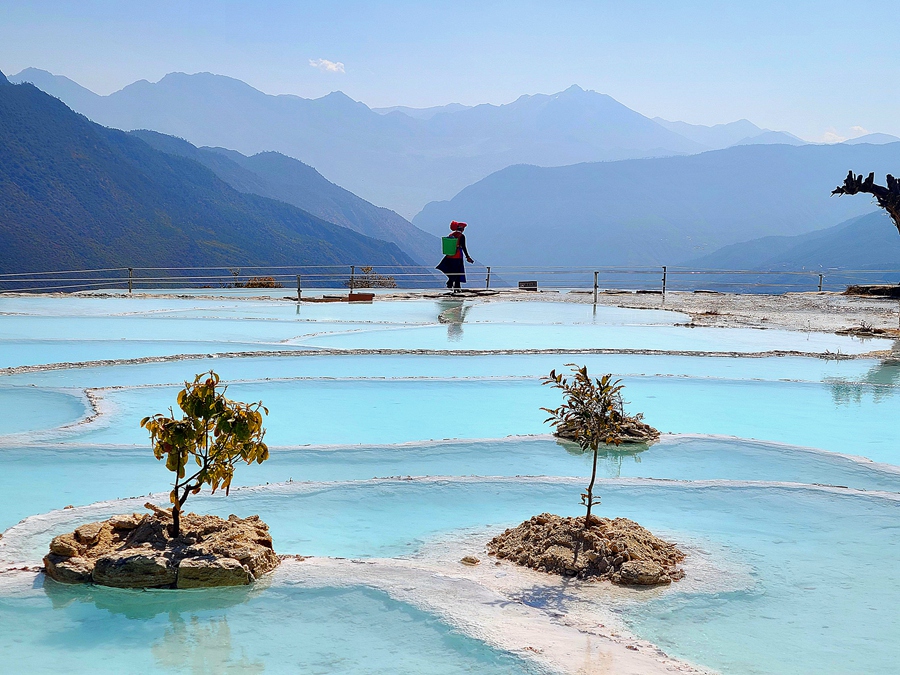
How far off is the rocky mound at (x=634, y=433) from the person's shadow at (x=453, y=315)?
6.85 metres

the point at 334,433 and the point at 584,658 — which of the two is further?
the point at 334,433

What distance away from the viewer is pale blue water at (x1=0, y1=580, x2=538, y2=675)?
11.1ft

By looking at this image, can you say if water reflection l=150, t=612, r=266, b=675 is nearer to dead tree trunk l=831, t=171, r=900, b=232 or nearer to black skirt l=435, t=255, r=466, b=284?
black skirt l=435, t=255, r=466, b=284

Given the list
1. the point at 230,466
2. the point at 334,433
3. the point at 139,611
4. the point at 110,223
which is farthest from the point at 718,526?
the point at 110,223

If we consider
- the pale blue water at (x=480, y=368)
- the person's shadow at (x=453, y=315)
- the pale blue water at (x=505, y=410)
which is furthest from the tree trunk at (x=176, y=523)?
the person's shadow at (x=453, y=315)

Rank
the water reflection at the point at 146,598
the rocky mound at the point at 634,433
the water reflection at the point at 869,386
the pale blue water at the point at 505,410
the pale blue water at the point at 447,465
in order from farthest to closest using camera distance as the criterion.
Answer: the water reflection at the point at 869,386 → the pale blue water at the point at 505,410 → the rocky mound at the point at 634,433 → the pale blue water at the point at 447,465 → the water reflection at the point at 146,598

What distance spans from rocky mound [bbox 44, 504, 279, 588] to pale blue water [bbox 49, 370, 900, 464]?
2.94 metres

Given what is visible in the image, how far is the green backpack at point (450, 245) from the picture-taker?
69.7 ft

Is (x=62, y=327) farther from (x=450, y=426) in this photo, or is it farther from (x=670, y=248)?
(x=670, y=248)

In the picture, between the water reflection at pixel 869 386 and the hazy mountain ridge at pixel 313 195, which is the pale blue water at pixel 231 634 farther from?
the hazy mountain ridge at pixel 313 195

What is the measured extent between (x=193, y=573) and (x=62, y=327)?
12487 millimetres

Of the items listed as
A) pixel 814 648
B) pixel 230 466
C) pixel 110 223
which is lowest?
pixel 814 648

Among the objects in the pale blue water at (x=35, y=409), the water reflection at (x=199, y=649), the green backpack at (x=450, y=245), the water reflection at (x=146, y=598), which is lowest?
the water reflection at (x=199, y=649)

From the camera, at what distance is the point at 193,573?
397 centimetres
